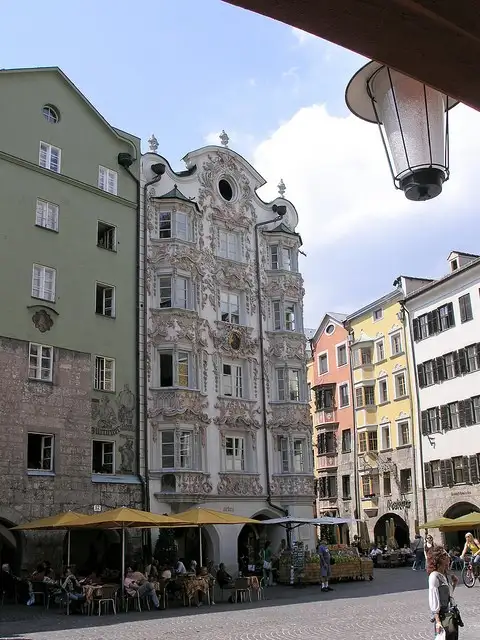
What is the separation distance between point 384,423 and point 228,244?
1926 centimetres

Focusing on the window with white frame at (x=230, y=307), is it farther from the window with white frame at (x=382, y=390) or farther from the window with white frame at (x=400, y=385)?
the window with white frame at (x=382, y=390)

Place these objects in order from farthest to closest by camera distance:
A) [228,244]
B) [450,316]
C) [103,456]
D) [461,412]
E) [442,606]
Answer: [450,316] → [461,412] → [228,244] → [103,456] → [442,606]

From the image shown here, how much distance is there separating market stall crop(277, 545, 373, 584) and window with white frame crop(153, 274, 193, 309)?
11930 mm

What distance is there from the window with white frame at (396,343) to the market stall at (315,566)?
742 inches

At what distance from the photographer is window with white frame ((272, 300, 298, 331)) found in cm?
4016

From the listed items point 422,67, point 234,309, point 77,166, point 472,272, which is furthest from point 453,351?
point 422,67

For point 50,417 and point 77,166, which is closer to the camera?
point 50,417

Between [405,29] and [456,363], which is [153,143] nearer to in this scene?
[456,363]

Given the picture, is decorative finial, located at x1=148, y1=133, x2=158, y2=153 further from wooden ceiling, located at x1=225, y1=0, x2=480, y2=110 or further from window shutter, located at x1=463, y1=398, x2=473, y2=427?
wooden ceiling, located at x1=225, y1=0, x2=480, y2=110

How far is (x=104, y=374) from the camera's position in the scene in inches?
1282

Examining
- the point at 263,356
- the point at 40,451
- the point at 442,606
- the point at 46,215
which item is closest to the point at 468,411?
the point at 263,356

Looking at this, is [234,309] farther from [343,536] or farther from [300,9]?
[300,9]

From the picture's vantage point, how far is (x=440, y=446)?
152 feet

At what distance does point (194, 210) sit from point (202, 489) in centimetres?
1320
